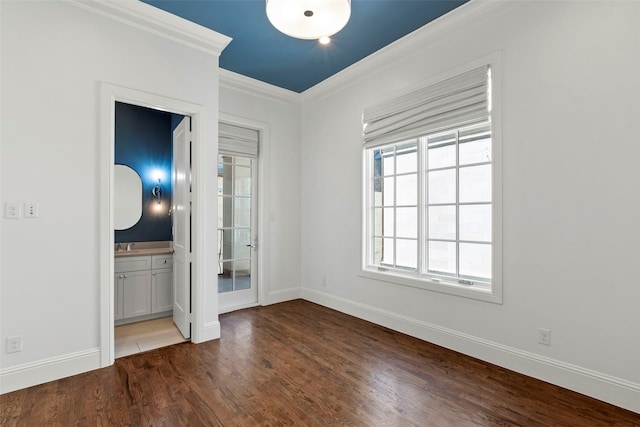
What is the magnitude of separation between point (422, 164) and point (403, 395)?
2205 millimetres

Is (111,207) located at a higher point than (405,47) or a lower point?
lower

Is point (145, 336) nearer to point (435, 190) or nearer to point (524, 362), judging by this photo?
point (435, 190)

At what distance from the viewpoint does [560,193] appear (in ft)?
7.80

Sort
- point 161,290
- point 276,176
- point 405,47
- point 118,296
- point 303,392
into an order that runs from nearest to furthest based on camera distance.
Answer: point 303,392 < point 405,47 < point 118,296 < point 161,290 < point 276,176

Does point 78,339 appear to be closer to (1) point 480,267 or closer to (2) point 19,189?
(2) point 19,189

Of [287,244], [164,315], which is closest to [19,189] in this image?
[164,315]

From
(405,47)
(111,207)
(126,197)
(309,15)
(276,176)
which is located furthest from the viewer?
(276,176)

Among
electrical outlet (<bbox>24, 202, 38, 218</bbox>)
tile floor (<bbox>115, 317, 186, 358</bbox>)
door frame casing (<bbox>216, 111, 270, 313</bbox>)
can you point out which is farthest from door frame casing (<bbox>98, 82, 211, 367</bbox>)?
door frame casing (<bbox>216, 111, 270, 313</bbox>)

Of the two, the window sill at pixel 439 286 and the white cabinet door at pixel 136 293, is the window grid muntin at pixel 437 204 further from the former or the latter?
the white cabinet door at pixel 136 293

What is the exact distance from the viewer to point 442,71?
3.12 meters

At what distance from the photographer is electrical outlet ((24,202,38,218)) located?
93.7 inches

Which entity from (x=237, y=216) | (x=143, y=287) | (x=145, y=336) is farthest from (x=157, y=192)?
(x=145, y=336)

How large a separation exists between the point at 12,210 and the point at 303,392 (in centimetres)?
254

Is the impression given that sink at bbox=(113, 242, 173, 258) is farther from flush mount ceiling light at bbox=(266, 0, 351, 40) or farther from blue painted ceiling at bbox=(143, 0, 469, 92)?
flush mount ceiling light at bbox=(266, 0, 351, 40)
